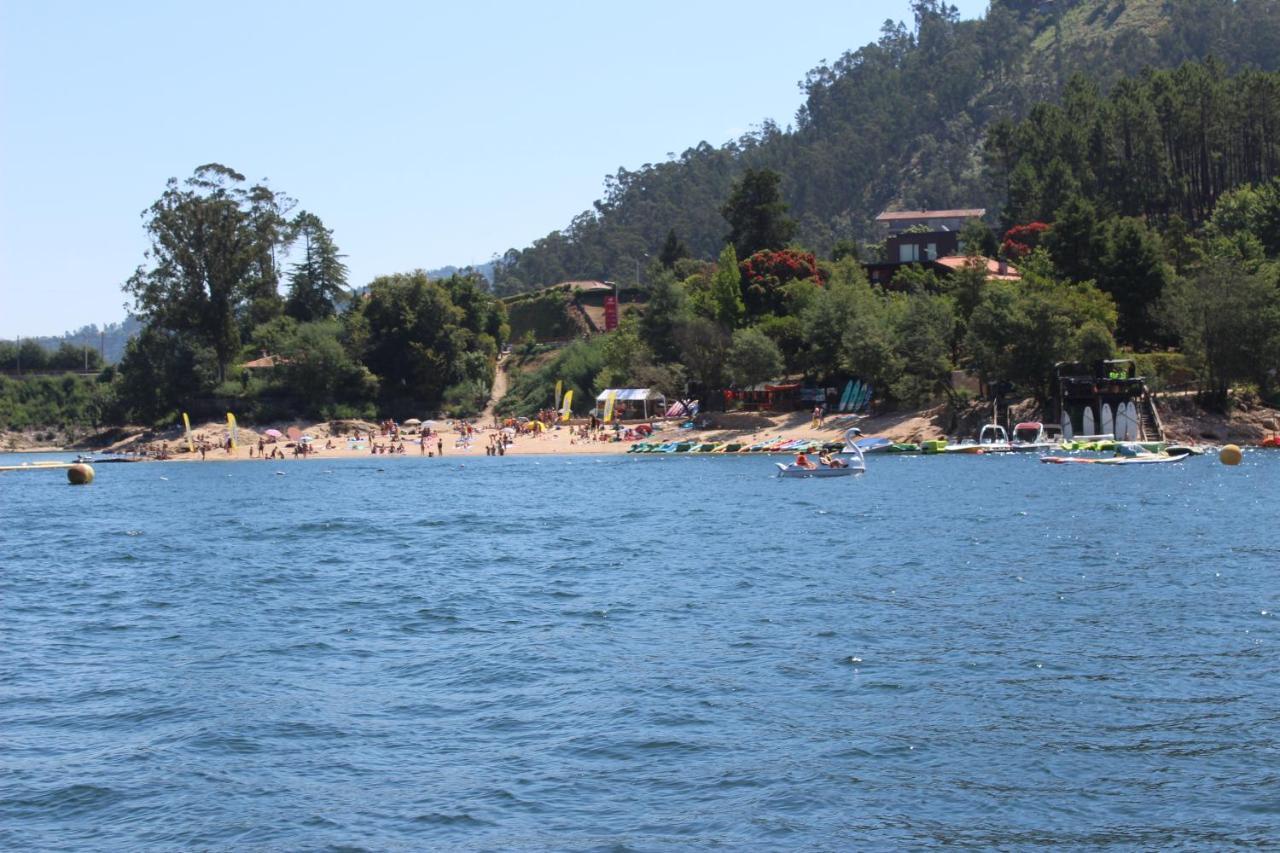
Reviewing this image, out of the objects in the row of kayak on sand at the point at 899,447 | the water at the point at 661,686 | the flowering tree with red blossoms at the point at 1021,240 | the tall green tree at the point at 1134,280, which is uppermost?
the flowering tree with red blossoms at the point at 1021,240

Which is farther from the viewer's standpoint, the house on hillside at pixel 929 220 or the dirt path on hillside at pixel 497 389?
the house on hillside at pixel 929 220

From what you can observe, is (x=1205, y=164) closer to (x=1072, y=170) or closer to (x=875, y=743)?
(x=1072, y=170)

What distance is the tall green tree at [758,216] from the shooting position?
111 m

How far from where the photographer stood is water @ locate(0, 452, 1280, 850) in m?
17.0

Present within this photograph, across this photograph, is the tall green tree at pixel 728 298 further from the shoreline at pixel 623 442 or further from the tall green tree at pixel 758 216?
the tall green tree at pixel 758 216

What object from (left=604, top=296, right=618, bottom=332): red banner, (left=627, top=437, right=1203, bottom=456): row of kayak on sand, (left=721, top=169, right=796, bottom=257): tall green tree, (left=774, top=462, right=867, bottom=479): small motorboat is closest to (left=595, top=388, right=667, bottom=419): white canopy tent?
(left=627, top=437, right=1203, bottom=456): row of kayak on sand

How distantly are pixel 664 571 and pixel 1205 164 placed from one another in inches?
3701

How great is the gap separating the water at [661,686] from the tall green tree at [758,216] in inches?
2601

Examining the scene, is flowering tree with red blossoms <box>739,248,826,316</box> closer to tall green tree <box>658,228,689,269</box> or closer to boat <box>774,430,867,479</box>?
tall green tree <box>658,228,689,269</box>

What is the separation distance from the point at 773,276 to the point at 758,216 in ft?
44.9

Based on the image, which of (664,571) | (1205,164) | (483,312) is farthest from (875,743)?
(1205,164)

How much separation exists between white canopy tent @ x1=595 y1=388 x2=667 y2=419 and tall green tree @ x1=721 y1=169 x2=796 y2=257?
19.2 m

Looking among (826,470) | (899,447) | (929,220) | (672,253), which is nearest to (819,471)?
(826,470)

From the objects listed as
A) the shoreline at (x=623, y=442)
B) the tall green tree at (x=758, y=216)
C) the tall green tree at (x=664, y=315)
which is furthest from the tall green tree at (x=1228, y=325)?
the tall green tree at (x=758, y=216)
